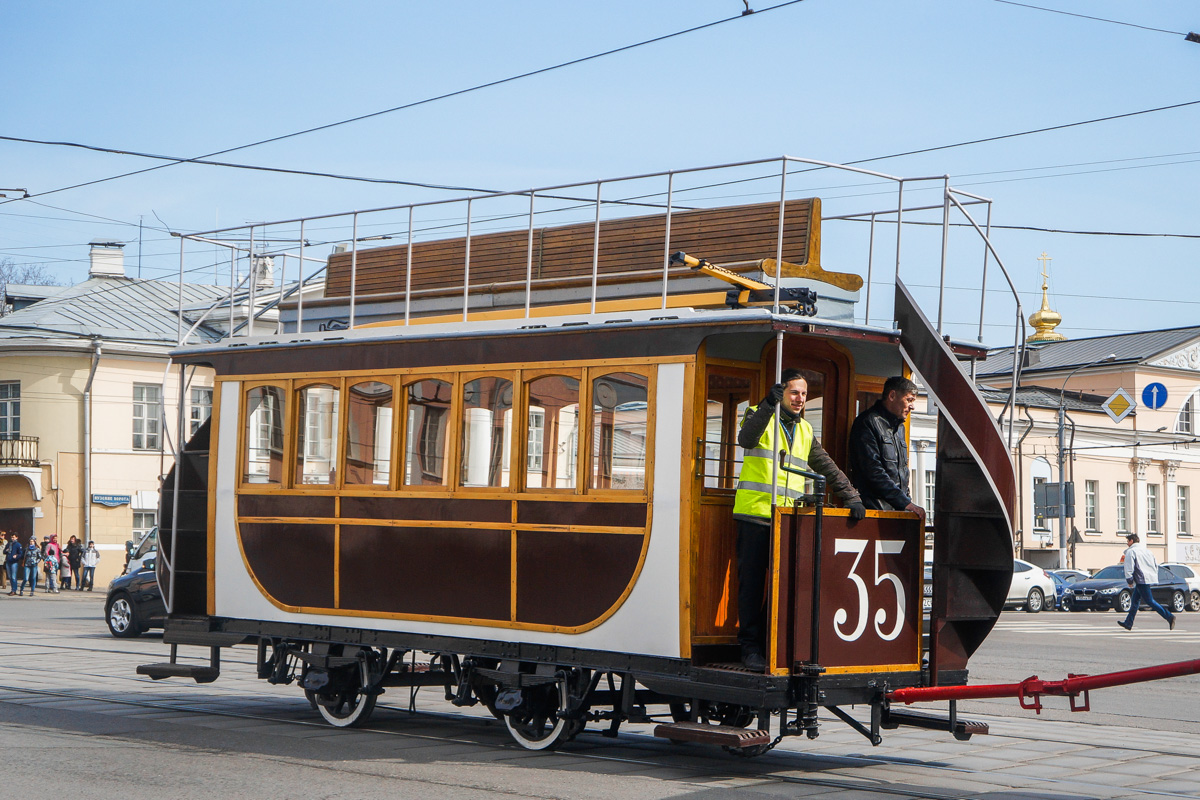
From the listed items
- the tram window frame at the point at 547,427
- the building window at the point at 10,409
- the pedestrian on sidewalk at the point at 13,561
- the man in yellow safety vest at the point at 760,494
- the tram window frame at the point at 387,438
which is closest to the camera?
the man in yellow safety vest at the point at 760,494

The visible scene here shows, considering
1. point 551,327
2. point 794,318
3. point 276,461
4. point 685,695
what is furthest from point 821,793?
point 276,461

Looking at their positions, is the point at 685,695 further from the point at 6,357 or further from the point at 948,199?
the point at 6,357

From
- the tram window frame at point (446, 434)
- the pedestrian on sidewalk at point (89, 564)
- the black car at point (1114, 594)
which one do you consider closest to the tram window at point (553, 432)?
the tram window frame at point (446, 434)

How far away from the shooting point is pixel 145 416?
44.0 meters

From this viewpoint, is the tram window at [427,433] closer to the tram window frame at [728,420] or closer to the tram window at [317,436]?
the tram window at [317,436]

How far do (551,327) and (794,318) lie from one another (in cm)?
197

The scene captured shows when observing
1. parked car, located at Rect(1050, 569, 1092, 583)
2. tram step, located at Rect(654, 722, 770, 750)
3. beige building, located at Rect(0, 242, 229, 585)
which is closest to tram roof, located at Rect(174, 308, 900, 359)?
tram step, located at Rect(654, 722, 770, 750)

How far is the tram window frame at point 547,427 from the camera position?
31.2 ft

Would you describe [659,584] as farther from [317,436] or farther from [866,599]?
[317,436]

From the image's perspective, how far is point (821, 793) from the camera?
8328mm

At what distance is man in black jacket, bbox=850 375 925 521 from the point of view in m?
9.15

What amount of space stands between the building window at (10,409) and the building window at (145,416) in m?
3.43

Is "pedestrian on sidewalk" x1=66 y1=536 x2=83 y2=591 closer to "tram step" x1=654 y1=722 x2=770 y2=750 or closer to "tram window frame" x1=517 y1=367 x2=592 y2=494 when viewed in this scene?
"tram window frame" x1=517 y1=367 x2=592 y2=494

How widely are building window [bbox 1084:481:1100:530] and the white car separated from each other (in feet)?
54.0
